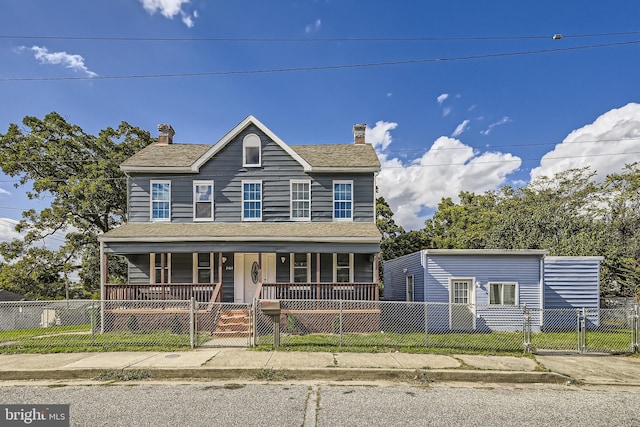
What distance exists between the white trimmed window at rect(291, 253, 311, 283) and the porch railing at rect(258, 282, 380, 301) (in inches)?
55.0

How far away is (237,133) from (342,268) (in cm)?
725

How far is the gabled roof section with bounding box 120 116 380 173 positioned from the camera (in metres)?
14.9

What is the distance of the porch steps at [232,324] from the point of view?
11.3 m

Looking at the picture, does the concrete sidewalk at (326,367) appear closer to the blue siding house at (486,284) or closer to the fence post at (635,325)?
the fence post at (635,325)

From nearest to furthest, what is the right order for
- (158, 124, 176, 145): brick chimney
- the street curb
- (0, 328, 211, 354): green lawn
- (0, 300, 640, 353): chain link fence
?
1. the street curb
2. (0, 328, 211, 354): green lawn
3. (0, 300, 640, 353): chain link fence
4. (158, 124, 176, 145): brick chimney

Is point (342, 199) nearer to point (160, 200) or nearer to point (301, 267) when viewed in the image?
point (301, 267)

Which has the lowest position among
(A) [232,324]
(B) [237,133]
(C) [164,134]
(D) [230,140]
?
(A) [232,324]

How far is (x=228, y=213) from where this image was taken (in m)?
15.0

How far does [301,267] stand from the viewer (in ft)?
48.7

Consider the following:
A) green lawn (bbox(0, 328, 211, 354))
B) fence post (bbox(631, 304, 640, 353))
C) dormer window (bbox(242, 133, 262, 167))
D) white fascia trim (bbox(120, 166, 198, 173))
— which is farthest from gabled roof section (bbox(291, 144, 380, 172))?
fence post (bbox(631, 304, 640, 353))

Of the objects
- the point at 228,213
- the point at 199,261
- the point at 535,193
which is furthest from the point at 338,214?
the point at 535,193

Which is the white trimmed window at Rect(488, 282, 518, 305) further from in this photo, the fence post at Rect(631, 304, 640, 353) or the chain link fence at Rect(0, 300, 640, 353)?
the fence post at Rect(631, 304, 640, 353)

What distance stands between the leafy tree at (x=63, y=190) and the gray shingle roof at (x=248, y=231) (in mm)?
8464

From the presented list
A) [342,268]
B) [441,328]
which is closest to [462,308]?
[441,328]
